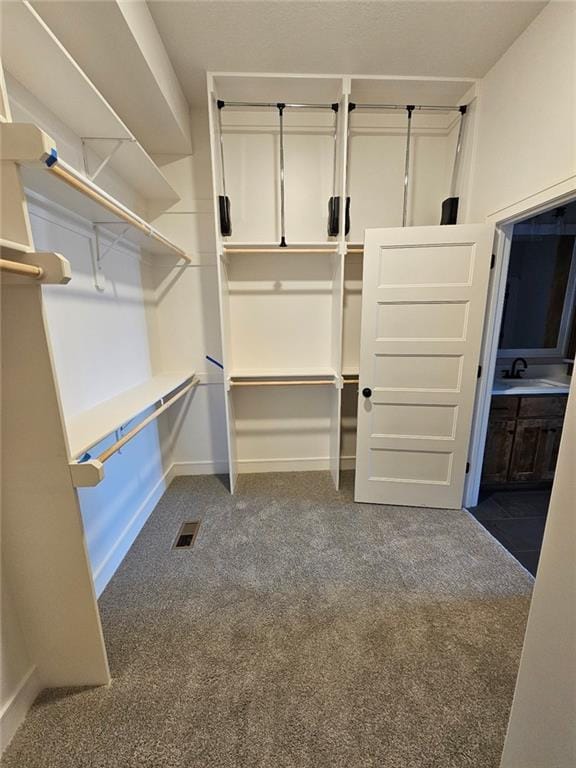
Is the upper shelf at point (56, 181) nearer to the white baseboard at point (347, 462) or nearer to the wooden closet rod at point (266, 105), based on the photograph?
the wooden closet rod at point (266, 105)

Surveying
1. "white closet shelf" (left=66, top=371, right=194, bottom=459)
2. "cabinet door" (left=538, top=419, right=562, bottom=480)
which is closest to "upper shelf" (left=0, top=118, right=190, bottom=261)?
"white closet shelf" (left=66, top=371, right=194, bottom=459)

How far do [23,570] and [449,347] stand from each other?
8.37ft

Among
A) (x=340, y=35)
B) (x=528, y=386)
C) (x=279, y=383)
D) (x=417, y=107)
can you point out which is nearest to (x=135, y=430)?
(x=279, y=383)

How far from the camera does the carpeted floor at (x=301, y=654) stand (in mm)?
1113

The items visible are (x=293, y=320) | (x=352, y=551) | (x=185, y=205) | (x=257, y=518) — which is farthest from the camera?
(x=293, y=320)

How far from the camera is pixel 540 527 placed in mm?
2266

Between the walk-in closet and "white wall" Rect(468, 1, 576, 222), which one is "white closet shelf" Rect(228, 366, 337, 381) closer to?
the walk-in closet

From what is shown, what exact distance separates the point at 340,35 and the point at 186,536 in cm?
321

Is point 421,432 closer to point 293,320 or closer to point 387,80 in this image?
point 293,320

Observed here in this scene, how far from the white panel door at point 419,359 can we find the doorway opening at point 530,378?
230 mm

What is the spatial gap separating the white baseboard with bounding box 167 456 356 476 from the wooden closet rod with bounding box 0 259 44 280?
233 cm

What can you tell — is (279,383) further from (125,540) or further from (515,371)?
(515,371)

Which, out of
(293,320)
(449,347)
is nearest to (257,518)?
(293,320)

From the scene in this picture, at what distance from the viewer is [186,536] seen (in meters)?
2.19
